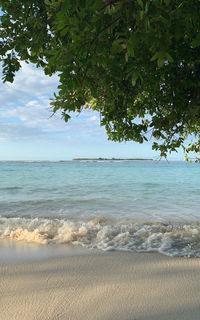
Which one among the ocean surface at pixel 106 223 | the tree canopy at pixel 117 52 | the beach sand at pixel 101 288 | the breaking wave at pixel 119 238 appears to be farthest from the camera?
the ocean surface at pixel 106 223

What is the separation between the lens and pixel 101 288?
3.22m

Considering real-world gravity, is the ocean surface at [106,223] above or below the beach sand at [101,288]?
below

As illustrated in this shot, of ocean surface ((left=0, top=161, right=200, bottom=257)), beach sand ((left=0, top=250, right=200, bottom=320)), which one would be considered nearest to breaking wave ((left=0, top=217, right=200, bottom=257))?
ocean surface ((left=0, top=161, right=200, bottom=257))

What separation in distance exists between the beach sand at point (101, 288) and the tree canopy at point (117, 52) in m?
2.15

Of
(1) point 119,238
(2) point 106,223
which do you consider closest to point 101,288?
(1) point 119,238

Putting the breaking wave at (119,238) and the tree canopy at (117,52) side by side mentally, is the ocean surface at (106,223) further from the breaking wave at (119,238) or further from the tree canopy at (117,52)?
the tree canopy at (117,52)

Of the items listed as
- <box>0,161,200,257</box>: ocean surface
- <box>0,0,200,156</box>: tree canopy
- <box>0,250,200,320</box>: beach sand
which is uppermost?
<box>0,0,200,156</box>: tree canopy

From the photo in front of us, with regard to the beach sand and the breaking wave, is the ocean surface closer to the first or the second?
the breaking wave

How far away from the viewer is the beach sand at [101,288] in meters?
2.71

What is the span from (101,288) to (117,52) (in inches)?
104

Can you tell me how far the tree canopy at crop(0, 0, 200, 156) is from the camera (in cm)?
188

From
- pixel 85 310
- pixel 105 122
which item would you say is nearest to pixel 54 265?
pixel 85 310

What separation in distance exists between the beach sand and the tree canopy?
7.07 ft

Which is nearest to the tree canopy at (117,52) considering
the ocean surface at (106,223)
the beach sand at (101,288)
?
the ocean surface at (106,223)
